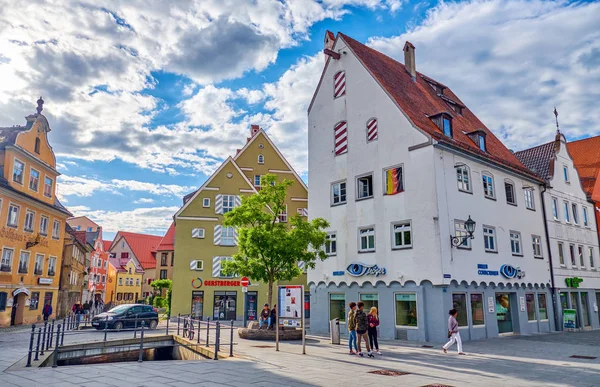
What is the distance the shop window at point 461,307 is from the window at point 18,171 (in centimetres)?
2902

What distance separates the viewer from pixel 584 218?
33.9 metres

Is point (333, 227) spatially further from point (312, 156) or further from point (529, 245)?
point (529, 245)

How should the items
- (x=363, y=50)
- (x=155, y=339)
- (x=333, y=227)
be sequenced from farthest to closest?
(x=363, y=50) → (x=333, y=227) → (x=155, y=339)

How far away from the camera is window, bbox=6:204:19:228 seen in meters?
30.8

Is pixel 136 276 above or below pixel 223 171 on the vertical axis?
below

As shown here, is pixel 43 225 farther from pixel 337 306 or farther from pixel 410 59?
pixel 410 59

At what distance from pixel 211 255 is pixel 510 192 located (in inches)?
944

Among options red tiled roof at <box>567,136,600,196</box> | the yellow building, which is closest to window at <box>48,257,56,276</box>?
the yellow building

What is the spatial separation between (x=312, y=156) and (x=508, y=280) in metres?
12.8

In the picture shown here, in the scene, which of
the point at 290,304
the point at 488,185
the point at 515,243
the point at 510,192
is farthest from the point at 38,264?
the point at 510,192

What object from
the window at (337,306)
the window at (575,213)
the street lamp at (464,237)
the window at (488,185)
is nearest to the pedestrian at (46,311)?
the window at (337,306)

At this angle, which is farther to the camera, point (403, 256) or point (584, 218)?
point (584, 218)

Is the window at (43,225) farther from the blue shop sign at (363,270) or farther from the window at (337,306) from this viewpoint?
the blue shop sign at (363,270)

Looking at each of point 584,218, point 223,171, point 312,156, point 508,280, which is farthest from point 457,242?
point 223,171
